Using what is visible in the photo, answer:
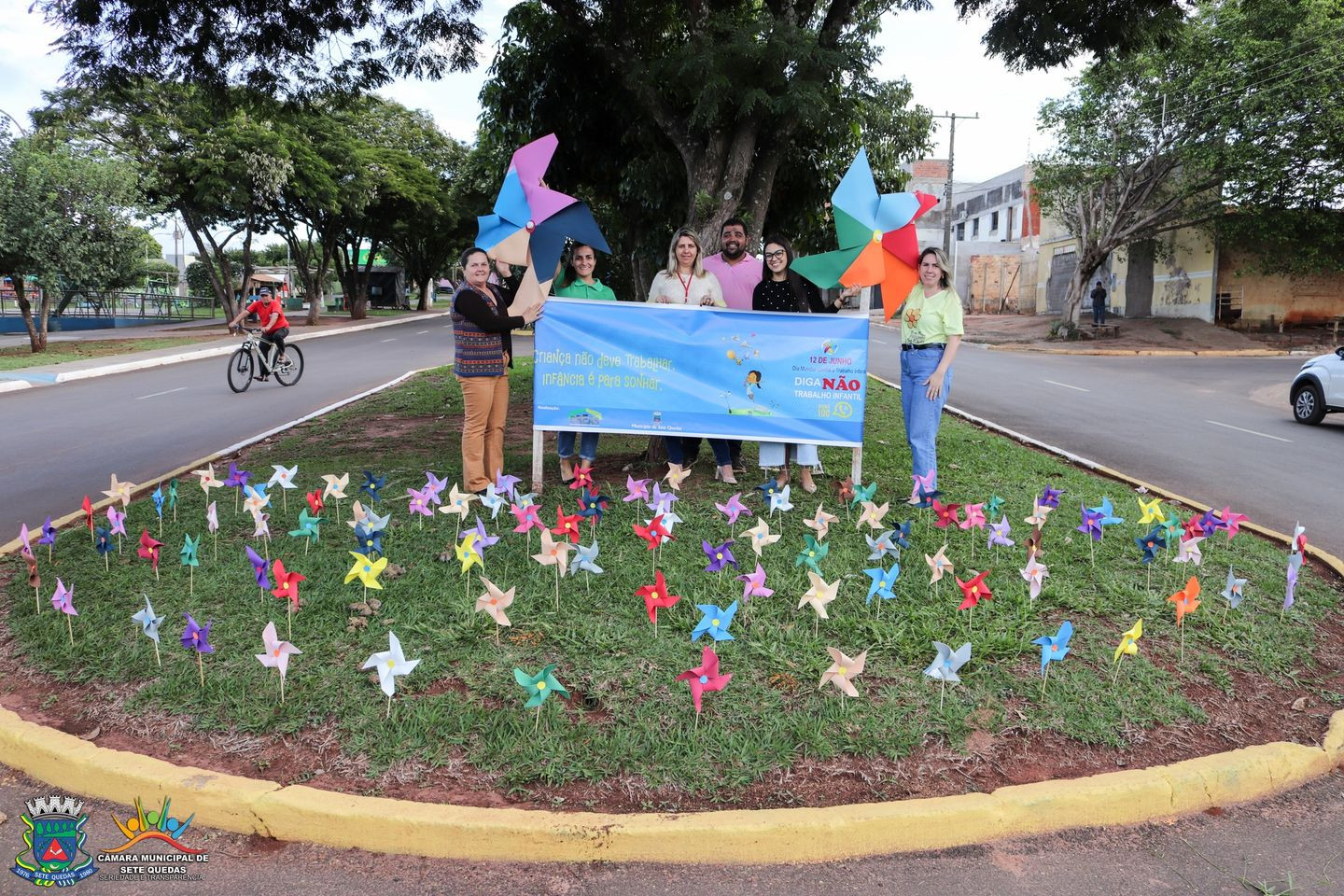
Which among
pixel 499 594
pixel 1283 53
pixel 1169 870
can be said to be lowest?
pixel 1169 870

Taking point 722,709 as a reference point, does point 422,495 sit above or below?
above

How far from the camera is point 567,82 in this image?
891cm

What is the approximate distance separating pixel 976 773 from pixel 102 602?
4025mm

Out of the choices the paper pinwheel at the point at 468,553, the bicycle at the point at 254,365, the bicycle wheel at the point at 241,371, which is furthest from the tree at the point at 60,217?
the paper pinwheel at the point at 468,553

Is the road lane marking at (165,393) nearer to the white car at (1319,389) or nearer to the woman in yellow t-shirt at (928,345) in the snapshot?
the woman in yellow t-shirt at (928,345)

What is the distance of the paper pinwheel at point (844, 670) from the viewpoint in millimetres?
3264

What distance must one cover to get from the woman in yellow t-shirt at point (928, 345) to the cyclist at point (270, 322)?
1110 centimetres

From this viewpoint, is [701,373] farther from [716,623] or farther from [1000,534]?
[716,623]

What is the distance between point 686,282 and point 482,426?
1.79 m

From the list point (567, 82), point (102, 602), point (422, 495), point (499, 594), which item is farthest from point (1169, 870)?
point (567, 82)

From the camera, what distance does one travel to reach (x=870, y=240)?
599 cm

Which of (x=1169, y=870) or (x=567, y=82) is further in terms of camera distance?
(x=567, y=82)

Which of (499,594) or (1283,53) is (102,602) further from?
(1283,53)

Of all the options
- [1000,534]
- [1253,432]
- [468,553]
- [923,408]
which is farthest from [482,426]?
[1253,432]
